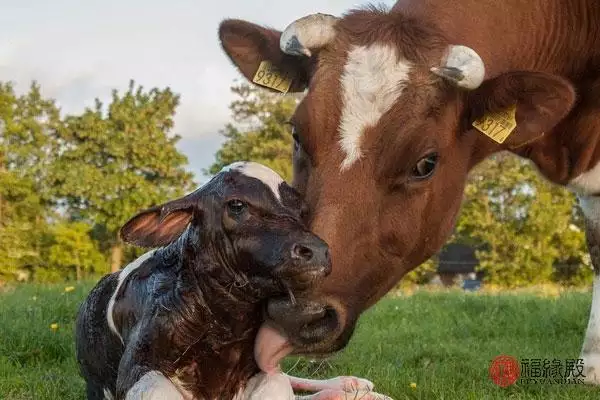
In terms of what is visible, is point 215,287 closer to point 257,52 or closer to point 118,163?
point 257,52

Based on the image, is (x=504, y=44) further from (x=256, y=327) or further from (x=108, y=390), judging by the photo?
(x=108, y=390)

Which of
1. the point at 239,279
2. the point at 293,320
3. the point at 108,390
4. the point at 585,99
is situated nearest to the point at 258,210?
the point at 239,279

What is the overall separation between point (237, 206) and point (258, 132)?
120ft

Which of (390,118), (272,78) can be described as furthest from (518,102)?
(272,78)

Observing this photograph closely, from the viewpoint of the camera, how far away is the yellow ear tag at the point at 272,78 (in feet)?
15.1

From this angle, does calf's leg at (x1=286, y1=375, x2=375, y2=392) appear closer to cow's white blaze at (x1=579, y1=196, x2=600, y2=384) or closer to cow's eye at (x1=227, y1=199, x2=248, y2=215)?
cow's eye at (x1=227, y1=199, x2=248, y2=215)

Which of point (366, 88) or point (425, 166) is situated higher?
point (366, 88)

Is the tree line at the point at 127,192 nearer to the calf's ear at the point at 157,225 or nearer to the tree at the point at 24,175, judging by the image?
the tree at the point at 24,175

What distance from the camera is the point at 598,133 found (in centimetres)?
544

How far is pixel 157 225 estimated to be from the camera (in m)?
2.92

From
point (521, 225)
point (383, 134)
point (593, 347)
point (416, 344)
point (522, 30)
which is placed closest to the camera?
point (383, 134)

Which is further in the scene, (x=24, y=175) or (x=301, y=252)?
(x=24, y=175)

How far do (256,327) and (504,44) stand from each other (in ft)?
8.86

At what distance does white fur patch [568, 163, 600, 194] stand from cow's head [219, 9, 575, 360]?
5.58 feet
